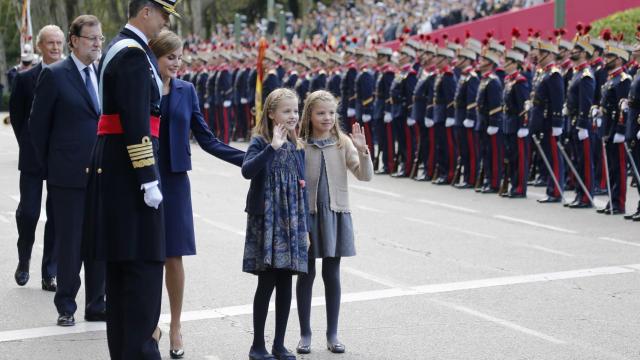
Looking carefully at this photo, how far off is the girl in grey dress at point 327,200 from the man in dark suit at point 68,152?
1571 mm

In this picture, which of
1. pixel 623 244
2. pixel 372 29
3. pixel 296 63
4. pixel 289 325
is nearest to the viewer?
pixel 289 325

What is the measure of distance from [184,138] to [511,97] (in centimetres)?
979

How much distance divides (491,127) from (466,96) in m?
0.97

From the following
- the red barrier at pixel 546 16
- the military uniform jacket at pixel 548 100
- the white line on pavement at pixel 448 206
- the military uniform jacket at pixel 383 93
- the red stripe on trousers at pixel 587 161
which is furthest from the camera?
the red barrier at pixel 546 16

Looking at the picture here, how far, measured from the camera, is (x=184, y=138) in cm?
693

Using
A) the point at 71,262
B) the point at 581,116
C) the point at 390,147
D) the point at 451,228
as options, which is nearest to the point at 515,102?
the point at 581,116

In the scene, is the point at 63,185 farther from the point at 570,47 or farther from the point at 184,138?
the point at 570,47

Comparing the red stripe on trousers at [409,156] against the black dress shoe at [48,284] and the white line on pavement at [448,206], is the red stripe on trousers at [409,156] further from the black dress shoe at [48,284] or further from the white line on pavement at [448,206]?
the black dress shoe at [48,284]

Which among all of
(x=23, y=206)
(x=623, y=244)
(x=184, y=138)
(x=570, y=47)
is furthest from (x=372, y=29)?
(x=184, y=138)

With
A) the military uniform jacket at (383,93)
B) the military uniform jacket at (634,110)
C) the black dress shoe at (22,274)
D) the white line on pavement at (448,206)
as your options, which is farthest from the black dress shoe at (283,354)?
the military uniform jacket at (383,93)

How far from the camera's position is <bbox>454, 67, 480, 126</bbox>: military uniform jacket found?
17.2 m

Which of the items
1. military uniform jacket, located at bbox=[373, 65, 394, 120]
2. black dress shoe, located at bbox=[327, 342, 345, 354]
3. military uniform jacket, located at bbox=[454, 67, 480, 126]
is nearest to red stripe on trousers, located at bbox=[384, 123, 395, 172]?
military uniform jacket, located at bbox=[373, 65, 394, 120]

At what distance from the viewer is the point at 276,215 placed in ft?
22.0

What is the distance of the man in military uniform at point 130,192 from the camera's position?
564cm
